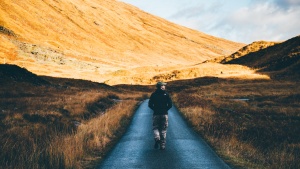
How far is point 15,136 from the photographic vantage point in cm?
1255

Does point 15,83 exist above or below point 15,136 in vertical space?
above

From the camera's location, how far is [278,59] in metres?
89.0

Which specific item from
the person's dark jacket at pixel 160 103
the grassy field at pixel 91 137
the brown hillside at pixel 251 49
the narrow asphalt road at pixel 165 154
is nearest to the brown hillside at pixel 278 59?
the brown hillside at pixel 251 49

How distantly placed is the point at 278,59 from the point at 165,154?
85.2m

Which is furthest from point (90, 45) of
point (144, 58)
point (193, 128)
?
point (193, 128)

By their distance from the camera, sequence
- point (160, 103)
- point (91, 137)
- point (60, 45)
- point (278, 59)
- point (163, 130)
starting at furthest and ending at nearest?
point (60, 45), point (278, 59), point (91, 137), point (160, 103), point (163, 130)

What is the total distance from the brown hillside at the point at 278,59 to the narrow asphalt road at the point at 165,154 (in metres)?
66.1

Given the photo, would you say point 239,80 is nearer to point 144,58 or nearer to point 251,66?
point 251,66

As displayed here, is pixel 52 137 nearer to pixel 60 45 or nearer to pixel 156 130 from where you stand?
pixel 156 130

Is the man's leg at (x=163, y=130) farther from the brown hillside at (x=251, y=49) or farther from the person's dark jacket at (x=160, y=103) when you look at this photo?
the brown hillside at (x=251, y=49)

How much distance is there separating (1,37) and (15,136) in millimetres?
123103

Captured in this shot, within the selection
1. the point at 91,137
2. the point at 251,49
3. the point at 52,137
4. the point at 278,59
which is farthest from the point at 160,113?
the point at 251,49

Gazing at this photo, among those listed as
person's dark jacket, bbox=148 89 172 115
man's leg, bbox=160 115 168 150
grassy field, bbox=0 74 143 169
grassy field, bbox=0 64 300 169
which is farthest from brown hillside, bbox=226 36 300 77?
man's leg, bbox=160 115 168 150

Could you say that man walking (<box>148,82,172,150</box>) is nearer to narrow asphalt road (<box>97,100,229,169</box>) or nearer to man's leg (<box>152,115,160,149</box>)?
man's leg (<box>152,115,160,149</box>)
